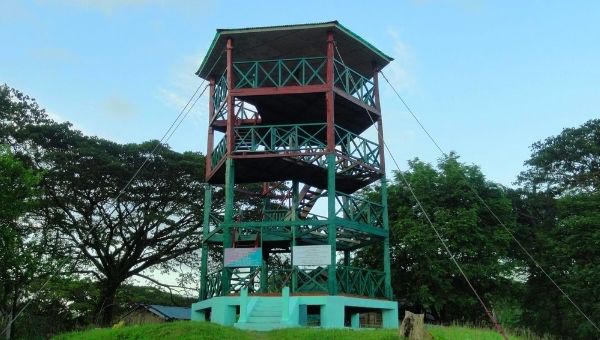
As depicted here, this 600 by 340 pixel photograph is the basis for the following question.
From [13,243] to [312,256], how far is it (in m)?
9.59

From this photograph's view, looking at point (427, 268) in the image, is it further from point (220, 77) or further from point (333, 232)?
point (220, 77)

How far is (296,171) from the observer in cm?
2116

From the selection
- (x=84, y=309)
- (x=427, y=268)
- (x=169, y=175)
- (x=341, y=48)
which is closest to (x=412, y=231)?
(x=427, y=268)

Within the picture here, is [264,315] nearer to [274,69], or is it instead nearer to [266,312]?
[266,312]

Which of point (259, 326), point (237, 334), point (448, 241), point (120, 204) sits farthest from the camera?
point (120, 204)

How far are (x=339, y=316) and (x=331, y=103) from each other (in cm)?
663

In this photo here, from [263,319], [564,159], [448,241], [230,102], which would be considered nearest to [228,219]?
[263,319]

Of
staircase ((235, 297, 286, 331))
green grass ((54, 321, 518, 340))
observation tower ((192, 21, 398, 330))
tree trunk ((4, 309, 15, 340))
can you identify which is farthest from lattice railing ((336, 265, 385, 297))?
tree trunk ((4, 309, 15, 340))

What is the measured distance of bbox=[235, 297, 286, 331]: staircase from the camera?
16.4m

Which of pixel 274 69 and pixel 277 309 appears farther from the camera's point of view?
pixel 274 69

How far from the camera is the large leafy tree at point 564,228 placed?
2459cm

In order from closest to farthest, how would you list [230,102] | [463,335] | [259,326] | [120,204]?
[463,335]
[259,326]
[230,102]
[120,204]

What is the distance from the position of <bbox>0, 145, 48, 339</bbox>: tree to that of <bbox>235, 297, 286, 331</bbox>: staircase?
794 cm

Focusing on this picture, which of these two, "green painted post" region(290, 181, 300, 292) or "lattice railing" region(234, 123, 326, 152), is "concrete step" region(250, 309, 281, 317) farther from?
"lattice railing" region(234, 123, 326, 152)
